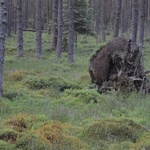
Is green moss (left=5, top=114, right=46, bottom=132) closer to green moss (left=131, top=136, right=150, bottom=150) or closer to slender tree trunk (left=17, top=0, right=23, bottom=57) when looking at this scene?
green moss (left=131, top=136, right=150, bottom=150)

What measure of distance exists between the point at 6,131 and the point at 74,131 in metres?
1.29

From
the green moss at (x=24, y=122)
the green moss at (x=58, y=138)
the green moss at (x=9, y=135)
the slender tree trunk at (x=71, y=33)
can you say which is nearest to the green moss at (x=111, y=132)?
the green moss at (x=58, y=138)

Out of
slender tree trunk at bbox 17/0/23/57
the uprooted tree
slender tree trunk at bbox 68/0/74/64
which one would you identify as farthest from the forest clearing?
slender tree trunk at bbox 17/0/23/57

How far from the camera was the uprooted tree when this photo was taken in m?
11.8

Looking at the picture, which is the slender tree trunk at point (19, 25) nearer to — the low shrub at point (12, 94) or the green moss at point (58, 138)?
the low shrub at point (12, 94)

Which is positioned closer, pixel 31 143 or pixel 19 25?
pixel 31 143

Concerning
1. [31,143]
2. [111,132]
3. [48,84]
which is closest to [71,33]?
[48,84]

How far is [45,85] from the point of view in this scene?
Answer: 12.9m

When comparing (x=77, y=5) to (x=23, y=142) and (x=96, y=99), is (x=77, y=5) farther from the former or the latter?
(x=23, y=142)

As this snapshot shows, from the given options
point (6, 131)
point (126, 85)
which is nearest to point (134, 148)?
point (6, 131)

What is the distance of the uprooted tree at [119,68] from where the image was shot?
11773mm

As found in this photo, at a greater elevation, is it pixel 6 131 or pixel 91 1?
pixel 91 1

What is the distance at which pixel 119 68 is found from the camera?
12.1 meters

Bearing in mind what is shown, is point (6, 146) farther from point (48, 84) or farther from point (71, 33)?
point (71, 33)
